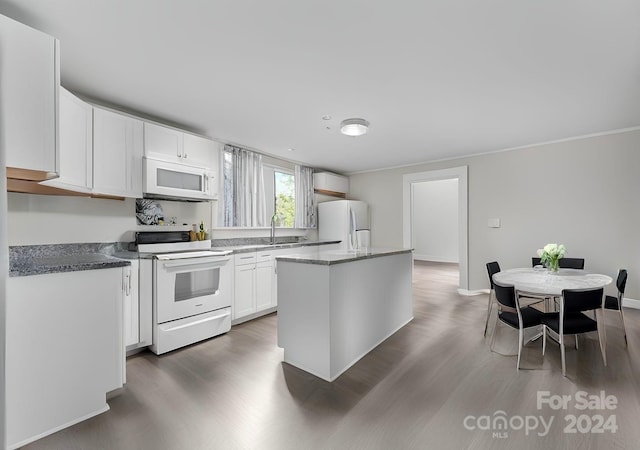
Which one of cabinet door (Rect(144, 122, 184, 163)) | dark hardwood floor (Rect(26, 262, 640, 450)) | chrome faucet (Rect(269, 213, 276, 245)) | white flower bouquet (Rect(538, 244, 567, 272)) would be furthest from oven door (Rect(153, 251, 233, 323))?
white flower bouquet (Rect(538, 244, 567, 272))

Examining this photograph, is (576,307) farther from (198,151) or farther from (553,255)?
(198,151)

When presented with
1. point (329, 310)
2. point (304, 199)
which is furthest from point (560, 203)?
point (329, 310)

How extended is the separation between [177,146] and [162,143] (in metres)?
0.17

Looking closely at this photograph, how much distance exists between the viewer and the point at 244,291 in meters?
3.71

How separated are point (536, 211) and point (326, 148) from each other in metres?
3.41

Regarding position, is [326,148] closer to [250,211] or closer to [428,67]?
[250,211]

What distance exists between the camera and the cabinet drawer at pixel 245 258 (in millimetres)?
3628

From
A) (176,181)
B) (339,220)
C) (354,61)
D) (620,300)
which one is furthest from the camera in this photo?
(339,220)

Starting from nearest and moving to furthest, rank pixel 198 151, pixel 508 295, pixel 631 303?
pixel 508 295, pixel 198 151, pixel 631 303

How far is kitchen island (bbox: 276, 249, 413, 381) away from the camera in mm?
Answer: 2320

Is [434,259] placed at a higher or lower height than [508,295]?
lower

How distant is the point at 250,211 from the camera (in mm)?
4434

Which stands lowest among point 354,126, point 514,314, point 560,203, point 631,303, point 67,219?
point 631,303

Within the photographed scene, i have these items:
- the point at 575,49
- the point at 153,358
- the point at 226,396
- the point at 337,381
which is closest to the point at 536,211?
the point at 575,49
